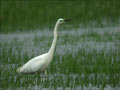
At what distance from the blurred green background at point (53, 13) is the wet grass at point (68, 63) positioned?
6.99 feet

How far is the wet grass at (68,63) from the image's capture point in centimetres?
994

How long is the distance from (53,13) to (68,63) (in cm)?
1095

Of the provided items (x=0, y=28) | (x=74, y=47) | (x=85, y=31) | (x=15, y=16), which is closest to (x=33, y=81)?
(x=74, y=47)

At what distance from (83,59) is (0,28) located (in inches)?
338

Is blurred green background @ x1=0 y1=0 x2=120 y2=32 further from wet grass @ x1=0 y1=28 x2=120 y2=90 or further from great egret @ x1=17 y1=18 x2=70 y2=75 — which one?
great egret @ x1=17 y1=18 x2=70 y2=75

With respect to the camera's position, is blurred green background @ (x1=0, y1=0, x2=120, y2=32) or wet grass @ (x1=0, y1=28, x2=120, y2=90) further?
blurred green background @ (x1=0, y1=0, x2=120, y2=32)

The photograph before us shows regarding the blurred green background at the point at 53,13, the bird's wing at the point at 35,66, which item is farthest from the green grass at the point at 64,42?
the bird's wing at the point at 35,66

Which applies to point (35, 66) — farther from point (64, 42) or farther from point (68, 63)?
point (64, 42)

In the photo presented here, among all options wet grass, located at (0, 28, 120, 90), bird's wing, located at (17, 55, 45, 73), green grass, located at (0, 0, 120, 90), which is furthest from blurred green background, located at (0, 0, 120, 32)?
bird's wing, located at (17, 55, 45, 73)

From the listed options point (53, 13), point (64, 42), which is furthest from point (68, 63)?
point (53, 13)

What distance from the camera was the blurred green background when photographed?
21.1m

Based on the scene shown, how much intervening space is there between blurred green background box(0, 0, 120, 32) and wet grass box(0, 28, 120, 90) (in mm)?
2131

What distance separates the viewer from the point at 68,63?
12.1 meters

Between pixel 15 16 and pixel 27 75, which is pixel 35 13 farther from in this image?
pixel 27 75
